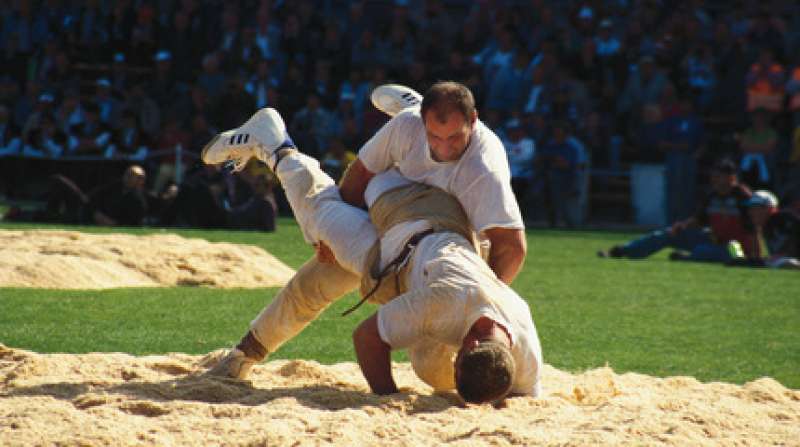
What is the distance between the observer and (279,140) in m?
7.27

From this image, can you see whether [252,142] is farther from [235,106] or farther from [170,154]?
[235,106]

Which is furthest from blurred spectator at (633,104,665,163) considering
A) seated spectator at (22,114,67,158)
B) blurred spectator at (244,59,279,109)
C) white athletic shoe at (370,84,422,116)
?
white athletic shoe at (370,84,422,116)

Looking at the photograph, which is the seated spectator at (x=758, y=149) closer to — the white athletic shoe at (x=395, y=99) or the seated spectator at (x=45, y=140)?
the seated spectator at (x=45, y=140)

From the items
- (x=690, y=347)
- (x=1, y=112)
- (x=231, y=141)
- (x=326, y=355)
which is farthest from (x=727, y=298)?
(x=1, y=112)

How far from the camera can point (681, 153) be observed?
19.1 meters

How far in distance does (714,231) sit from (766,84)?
14.7 ft

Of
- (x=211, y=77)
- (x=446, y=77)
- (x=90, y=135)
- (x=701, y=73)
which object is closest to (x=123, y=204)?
(x=90, y=135)

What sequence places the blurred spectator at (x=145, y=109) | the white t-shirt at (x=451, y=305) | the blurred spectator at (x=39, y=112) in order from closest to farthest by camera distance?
the white t-shirt at (x=451, y=305), the blurred spectator at (x=145, y=109), the blurred spectator at (x=39, y=112)

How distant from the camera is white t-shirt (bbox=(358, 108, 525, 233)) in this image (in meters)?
6.12

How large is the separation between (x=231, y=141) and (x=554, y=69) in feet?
42.3

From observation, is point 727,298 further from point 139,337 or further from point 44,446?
point 44,446

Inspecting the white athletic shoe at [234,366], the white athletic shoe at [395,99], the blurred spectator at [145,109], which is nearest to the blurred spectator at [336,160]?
the blurred spectator at [145,109]

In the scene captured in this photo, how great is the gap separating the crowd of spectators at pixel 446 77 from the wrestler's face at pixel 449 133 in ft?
40.2

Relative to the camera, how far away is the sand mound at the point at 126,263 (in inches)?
403
